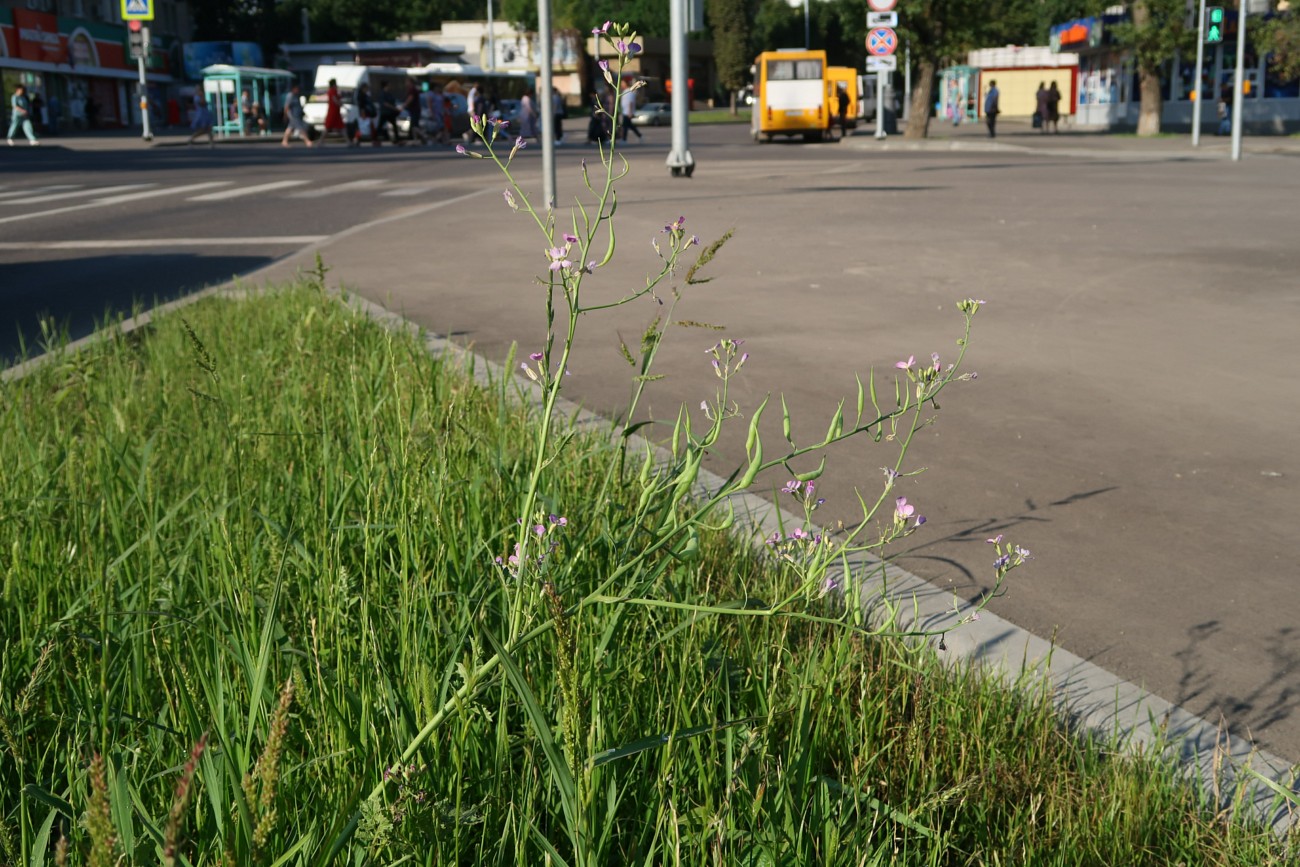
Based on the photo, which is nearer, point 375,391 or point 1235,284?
point 375,391

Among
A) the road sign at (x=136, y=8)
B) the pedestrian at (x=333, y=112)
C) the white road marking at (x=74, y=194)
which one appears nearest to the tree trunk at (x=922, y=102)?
the pedestrian at (x=333, y=112)

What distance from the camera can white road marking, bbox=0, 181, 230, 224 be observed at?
673 inches

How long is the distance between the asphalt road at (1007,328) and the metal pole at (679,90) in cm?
139

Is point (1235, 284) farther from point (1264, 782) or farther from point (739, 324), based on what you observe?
point (1264, 782)

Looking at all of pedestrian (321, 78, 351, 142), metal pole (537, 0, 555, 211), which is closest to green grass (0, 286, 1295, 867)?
metal pole (537, 0, 555, 211)

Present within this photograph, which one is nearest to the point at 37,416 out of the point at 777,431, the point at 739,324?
the point at 777,431

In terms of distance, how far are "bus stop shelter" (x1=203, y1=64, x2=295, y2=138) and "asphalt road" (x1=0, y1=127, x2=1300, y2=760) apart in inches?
1464

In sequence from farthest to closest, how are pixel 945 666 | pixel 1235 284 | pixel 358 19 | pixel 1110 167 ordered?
pixel 358 19, pixel 1110 167, pixel 1235 284, pixel 945 666

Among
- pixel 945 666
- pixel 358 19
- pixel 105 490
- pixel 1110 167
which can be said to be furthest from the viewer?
pixel 358 19

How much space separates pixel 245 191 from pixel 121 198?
1875mm

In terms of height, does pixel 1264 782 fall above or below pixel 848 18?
below

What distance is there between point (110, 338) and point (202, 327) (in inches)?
17.2

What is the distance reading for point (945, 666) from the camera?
10.2 feet

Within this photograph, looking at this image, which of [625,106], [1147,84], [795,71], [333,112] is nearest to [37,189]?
[625,106]
